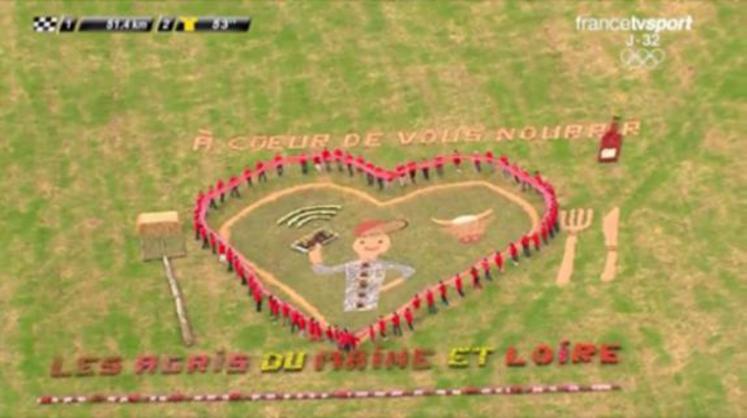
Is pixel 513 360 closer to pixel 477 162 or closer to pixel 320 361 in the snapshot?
pixel 320 361

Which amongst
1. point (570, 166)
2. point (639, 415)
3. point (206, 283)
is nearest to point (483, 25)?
point (570, 166)

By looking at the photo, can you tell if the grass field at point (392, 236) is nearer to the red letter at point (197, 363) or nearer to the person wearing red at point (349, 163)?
the person wearing red at point (349, 163)

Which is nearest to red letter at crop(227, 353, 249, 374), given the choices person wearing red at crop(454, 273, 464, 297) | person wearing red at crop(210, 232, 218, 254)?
person wearing red at crop(210, 232, 218, 254)

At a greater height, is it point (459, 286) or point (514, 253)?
point (514, 253)

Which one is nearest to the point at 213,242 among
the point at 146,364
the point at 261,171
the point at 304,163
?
the point at 261,171

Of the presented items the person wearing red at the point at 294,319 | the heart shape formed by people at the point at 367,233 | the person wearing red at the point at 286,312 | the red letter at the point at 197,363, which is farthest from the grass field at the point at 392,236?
the red letter at the point at 197,363

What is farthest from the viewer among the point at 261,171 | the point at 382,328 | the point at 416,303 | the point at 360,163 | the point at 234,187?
the point at 261,171
